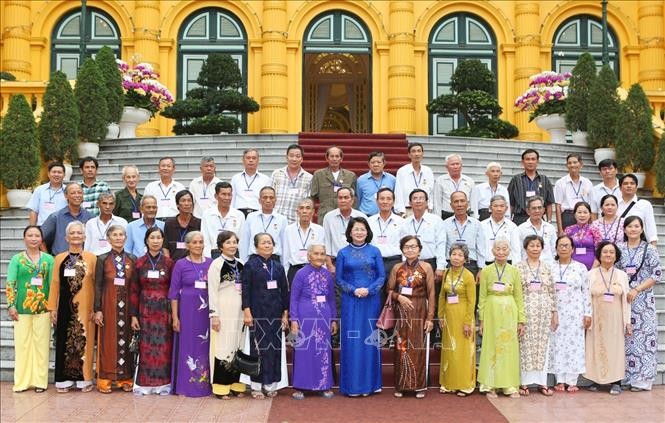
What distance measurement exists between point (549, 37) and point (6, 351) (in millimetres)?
17457

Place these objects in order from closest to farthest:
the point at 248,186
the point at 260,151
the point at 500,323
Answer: the point at 500,323, the point at 248,186, the point at 260,151

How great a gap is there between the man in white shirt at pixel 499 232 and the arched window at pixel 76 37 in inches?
614

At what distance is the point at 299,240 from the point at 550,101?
981 centimetres

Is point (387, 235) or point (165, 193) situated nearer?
point (387, 235)

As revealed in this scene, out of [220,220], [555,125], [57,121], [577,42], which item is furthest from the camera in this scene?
[577,42]

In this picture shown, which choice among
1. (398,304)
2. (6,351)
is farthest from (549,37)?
(6,351)

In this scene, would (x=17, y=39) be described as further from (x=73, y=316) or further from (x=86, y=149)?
(x=73, y=316)

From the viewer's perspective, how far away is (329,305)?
7.96 metres

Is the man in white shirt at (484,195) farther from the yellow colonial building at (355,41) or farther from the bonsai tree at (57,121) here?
Result: the yellow colonial building at (355,41)

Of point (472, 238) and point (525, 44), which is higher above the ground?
point (525, 44)

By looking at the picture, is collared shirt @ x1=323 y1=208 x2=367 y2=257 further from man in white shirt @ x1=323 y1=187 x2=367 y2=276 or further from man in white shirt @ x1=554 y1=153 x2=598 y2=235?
man in white shirt @ x1=554 y1=153 x2=598 y2=235

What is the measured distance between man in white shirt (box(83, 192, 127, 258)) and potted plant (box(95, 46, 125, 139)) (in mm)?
6643

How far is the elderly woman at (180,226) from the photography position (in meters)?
8.62

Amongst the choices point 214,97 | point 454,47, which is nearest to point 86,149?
point 214,97
